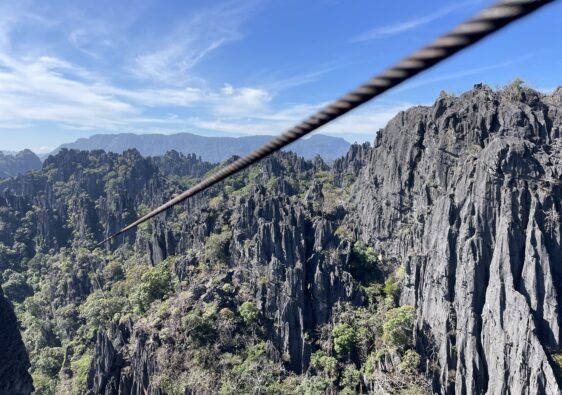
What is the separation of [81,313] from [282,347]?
27212 millimetres

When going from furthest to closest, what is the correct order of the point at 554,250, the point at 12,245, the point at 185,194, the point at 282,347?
1. the point at 12,245
2. the point at 282,347
3. the point at 554,250
4. the point at 185,194

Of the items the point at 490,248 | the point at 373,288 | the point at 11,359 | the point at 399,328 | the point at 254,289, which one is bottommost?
the point at 11,359

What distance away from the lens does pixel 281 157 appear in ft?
275

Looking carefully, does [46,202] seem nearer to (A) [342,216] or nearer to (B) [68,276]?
(B) [68,276]

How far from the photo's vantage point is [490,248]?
27438 millimetres

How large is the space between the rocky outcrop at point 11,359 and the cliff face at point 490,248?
2852 cm

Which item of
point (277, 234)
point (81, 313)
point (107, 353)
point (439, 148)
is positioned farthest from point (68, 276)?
point (439, 148)

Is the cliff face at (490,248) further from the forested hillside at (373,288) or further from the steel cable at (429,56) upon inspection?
the steel cable at (429,56)

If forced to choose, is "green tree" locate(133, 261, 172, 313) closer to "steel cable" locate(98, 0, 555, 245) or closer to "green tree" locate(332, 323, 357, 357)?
"green tree" locate(332, 323, 357, 357)

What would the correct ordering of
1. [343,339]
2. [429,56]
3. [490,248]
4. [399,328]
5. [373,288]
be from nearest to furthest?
[429,56] → [490,248] → [399,328] → [343,339] → [373,288]

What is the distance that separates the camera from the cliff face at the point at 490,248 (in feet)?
79.2

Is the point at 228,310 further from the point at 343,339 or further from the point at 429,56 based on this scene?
the point at 429,56

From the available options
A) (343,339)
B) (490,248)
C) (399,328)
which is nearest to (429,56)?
(343,339)

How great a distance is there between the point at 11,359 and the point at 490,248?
34631 millimetres
